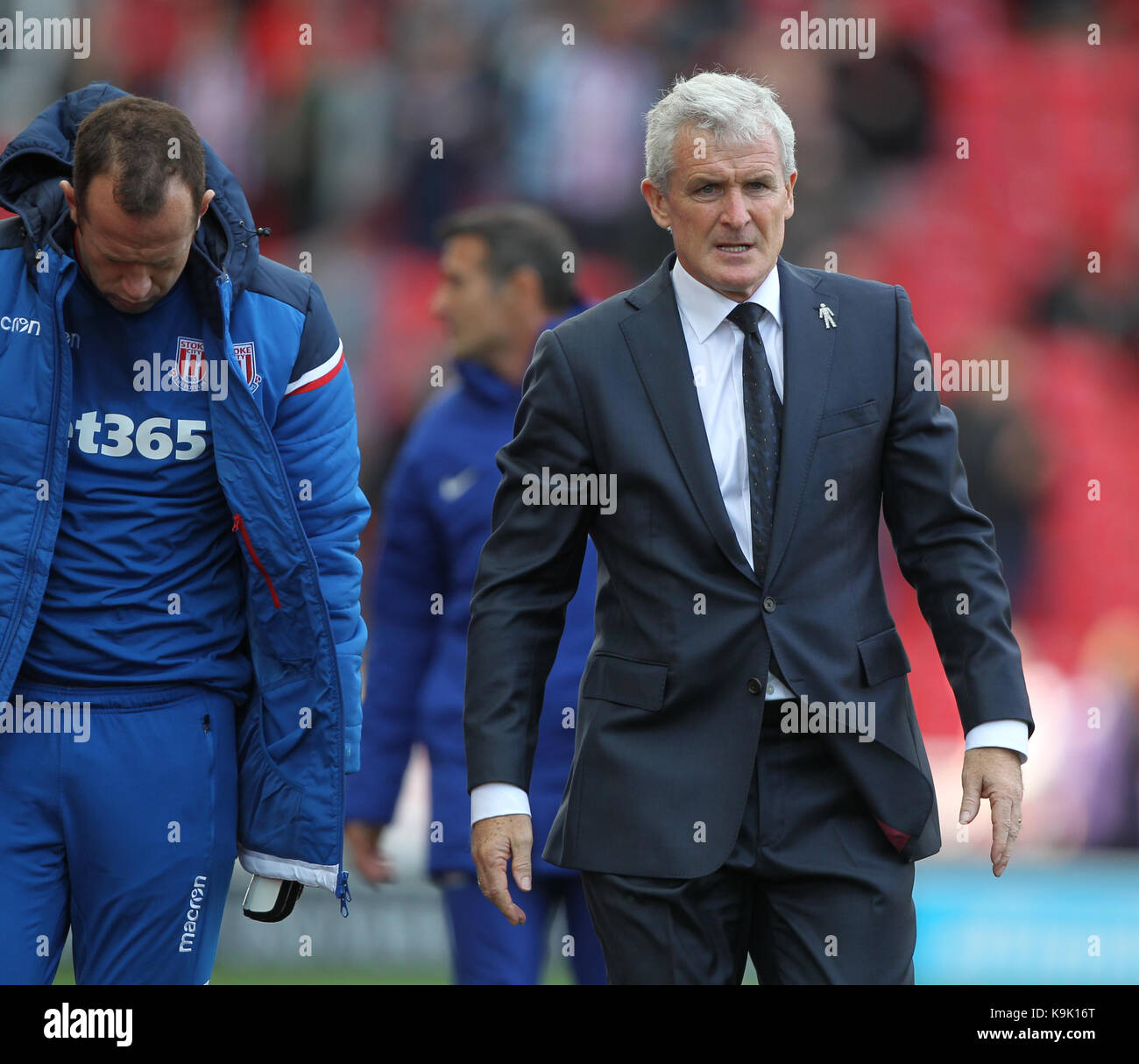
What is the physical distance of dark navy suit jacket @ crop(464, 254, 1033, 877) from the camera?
268cm

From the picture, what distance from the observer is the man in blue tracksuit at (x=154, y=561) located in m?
2.94

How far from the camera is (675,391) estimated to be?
2.78 meters

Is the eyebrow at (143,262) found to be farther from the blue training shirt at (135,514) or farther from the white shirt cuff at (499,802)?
the white shirt cuff at (499,802)

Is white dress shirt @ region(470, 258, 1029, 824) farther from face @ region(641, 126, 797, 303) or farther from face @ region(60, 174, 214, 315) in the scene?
face @ region(60, 174, 214, 315)

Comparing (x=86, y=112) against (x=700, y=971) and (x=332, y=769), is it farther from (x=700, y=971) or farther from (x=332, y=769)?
(x=700, y=971)

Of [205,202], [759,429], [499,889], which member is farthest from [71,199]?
[499,889]

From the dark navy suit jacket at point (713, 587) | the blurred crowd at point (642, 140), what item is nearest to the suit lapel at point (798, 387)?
the dark navy suit jacket at point (713, 587)

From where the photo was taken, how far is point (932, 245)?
779 centimetres

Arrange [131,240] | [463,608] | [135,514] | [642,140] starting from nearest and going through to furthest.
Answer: [131,240] < [135,514] < [463,608] < [642,140]

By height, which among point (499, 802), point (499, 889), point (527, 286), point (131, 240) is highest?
point (527, 286)

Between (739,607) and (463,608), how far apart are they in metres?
1.62

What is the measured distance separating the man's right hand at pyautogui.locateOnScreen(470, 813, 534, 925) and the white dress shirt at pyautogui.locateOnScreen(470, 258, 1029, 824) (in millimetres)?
19

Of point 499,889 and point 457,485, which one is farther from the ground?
point 457,485

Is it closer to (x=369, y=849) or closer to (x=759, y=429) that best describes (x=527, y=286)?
(x=369, y=849)
